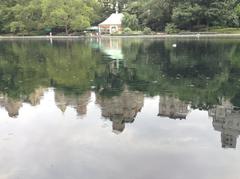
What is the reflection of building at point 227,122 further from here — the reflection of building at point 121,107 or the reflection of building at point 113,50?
the reflection of building at point 113,50

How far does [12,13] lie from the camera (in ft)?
368

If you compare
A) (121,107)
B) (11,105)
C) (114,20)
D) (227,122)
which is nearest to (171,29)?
(114,20)

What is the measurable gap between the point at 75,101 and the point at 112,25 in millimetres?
89026

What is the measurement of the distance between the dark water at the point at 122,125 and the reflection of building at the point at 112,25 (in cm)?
7966

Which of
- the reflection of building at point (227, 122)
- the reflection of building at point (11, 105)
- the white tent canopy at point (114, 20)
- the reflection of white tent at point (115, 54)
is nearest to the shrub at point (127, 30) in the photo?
the white tent canopy at point (114, 20)

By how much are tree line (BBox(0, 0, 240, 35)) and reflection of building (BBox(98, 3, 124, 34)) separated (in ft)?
10.2

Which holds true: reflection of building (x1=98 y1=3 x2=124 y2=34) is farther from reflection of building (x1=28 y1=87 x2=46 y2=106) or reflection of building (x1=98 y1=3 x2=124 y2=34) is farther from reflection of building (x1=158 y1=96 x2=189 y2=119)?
reflection of building (x1=158 y1=96 x2=189 y2=119)

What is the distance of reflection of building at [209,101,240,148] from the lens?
12.8m

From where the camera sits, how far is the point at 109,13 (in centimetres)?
12006

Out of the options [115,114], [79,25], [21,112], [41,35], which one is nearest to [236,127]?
[115,114]

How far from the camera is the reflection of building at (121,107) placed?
15380mm

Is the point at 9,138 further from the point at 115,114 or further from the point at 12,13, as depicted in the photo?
the point at 12,13

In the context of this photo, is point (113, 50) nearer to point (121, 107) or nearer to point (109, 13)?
point (121, 107)

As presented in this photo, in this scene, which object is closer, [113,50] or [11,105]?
[11,105]
